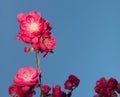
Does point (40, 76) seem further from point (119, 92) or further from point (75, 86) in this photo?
point (119, 92)

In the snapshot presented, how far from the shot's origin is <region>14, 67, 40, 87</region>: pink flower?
3.63 meters

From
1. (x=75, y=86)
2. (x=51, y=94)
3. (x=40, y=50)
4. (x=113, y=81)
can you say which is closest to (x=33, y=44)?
(x=40, y=50)

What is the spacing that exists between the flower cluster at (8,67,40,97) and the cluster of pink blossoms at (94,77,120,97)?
3.98 feet

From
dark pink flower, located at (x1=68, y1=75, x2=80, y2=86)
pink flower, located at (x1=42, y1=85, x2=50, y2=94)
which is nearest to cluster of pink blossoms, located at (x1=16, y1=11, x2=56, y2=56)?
pink flower, located at (x1=42, y1=85, x2=50, y2=94)

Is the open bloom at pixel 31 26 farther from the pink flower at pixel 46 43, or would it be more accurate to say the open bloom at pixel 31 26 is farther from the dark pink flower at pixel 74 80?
the dark pink flower at pixel 74 80

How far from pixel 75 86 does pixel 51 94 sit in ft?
1.97

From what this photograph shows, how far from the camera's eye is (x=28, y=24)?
3.81 m

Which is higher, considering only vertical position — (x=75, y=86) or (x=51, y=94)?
(x=75, y=86)

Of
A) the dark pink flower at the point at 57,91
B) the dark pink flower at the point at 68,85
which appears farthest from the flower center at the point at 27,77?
the dark pink flower at the point at 68,85

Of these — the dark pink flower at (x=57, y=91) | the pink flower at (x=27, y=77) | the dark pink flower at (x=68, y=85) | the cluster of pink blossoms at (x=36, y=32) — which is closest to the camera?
the pink flower at (x=27, y=77)

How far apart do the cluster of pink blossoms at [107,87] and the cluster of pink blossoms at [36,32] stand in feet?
3.62

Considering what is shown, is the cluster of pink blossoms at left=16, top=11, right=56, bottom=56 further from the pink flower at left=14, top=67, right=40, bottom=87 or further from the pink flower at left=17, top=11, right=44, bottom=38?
the pink flower at left=14, top=67, right=40, bottom=87

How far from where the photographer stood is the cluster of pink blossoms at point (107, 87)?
4.55 meters

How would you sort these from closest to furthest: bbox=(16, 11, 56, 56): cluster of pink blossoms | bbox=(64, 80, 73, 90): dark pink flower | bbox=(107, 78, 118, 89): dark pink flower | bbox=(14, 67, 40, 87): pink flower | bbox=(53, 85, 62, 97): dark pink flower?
1. bbox=(14, 67, 40, 87): pink flower
2. bbox=(16, 11, 56, 56): cluster of pink blossoms
3. bbox=(53, 85, 62, 97): dark pink flower
4. bbox=(64, 80, 73, 90): dark pink flower
5. bbox=(107, 78, 118, 89): dark pink flower
